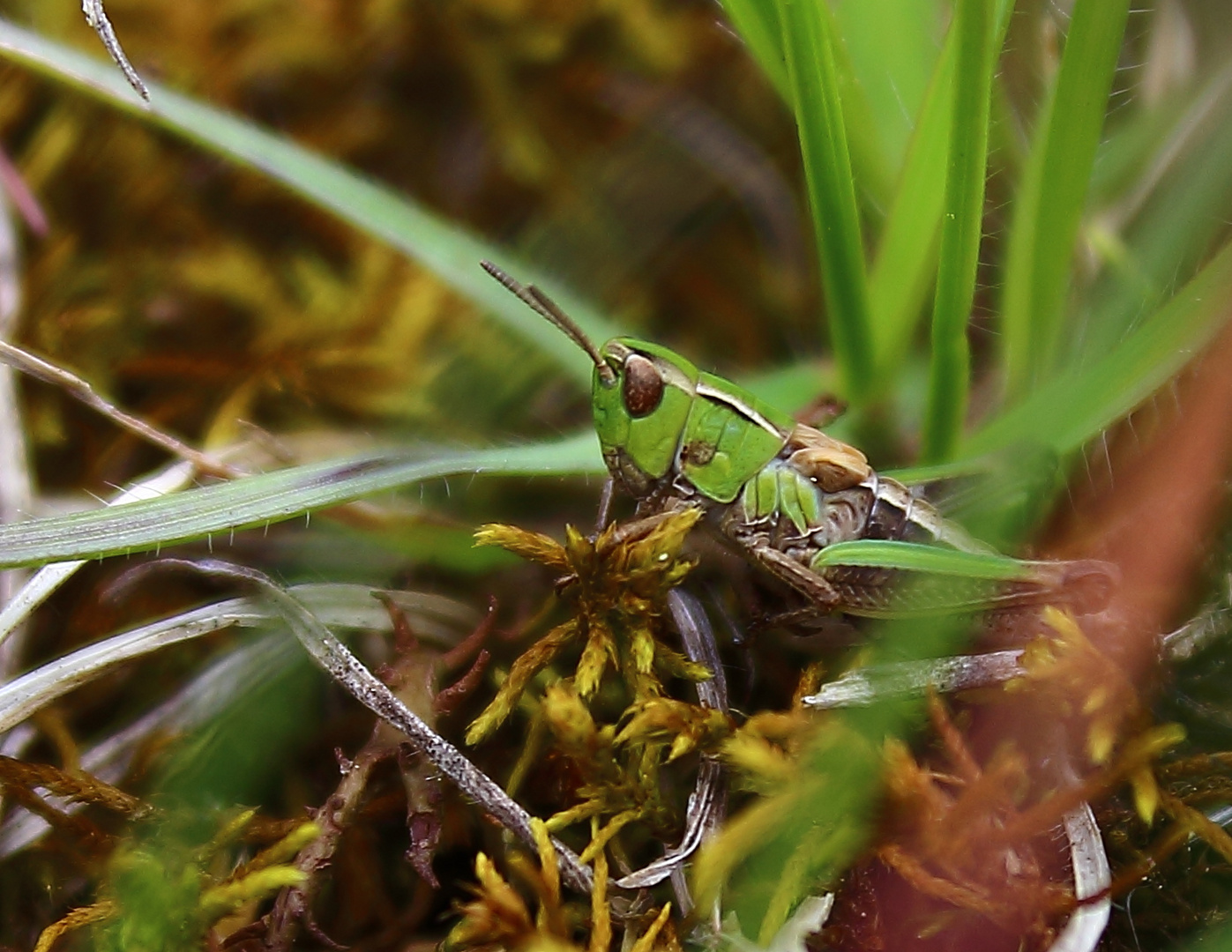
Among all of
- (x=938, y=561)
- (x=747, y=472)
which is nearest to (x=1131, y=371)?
(x=938, y=561)

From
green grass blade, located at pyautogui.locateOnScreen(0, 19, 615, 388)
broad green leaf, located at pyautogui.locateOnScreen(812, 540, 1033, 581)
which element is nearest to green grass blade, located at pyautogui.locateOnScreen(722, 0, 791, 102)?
green grass blade, located at pyautogui.locateOnScreen(0, 19, 615, 388)

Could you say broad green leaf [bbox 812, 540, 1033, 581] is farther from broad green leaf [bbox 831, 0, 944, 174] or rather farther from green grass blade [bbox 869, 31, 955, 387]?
broad green leaf [bbox 831, 0, 944, 174]

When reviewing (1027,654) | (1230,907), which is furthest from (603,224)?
(1230,907)

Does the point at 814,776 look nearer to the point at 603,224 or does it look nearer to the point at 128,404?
the point at 603,224

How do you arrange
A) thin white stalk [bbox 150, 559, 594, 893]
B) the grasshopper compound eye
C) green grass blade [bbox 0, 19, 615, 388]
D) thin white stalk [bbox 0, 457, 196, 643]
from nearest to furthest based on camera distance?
thin white stalk [bbox 150, 559, 594, 893], thin white stalk [bbox 0, 457, 196, 643], the grasshopper compound eye, green grass blade [bbox 0, 19, 615, 388]

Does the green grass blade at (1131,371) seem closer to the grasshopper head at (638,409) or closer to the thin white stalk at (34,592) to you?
the grasshopper head at (638,409)

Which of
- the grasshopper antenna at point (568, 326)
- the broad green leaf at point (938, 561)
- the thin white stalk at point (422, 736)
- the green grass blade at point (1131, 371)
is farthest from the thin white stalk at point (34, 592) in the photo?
the green grass blade at point (1131, 371)

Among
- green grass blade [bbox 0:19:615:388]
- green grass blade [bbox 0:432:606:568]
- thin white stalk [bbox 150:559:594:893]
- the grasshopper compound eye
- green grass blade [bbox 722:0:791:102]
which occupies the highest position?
green grass blade [bbox 722:0:791:102]
